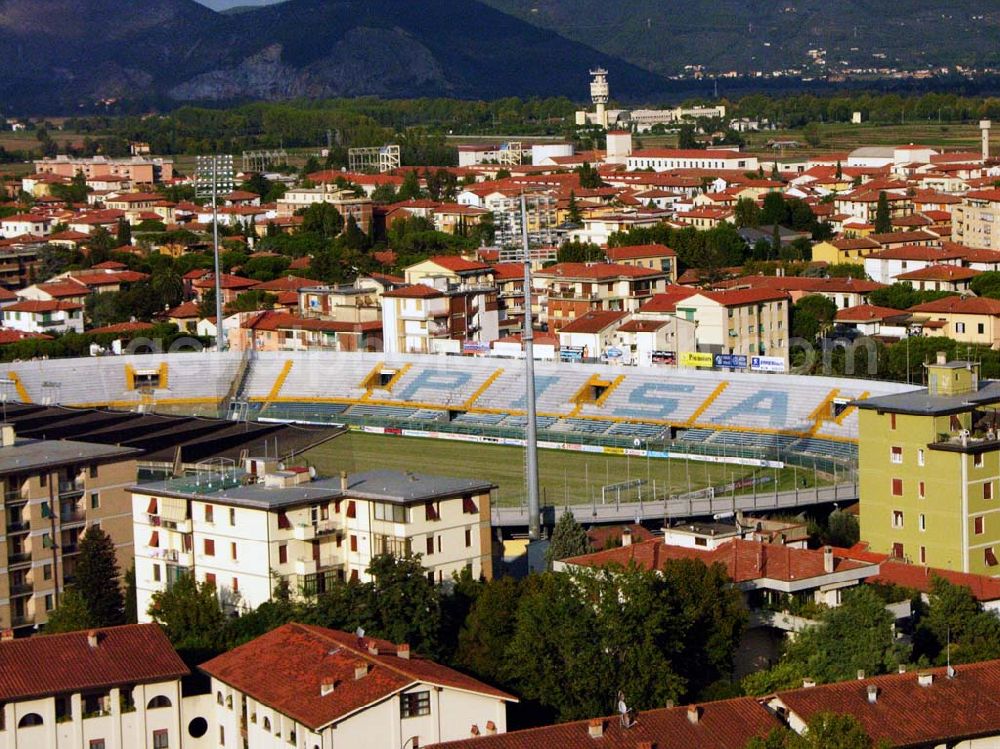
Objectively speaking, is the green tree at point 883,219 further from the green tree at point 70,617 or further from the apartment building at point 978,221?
the green tree at point 70,617

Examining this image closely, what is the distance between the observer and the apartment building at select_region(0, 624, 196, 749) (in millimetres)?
17688

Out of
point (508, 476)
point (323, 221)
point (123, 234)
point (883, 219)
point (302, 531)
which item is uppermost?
point (323, 221)

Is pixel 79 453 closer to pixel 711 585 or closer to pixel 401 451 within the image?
pixel 711 585

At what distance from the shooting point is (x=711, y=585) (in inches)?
773

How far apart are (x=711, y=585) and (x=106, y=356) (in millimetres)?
29771

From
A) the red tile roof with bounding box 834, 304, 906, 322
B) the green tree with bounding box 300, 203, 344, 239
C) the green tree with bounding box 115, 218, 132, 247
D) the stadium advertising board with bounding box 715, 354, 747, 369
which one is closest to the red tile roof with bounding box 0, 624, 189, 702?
the stadium advertising board with bounding box 715, 354, 747, 369

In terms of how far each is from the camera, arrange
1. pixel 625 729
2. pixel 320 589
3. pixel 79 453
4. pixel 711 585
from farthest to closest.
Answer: pixel 79 453, pixel 320 589, pixel 711 585, pixel 625 729

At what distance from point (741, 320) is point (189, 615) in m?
26.8

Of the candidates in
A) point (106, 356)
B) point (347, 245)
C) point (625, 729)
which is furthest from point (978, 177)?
point (625, 729)

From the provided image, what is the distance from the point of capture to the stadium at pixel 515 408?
3572 cm

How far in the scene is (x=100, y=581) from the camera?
77.9ft

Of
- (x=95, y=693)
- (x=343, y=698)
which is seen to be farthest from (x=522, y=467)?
(x=343, y=698)

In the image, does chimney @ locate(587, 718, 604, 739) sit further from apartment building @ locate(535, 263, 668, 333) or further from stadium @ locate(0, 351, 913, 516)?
apartment building @ locate(535, 263, 668, 333)

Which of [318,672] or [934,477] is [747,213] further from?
[318,672]
